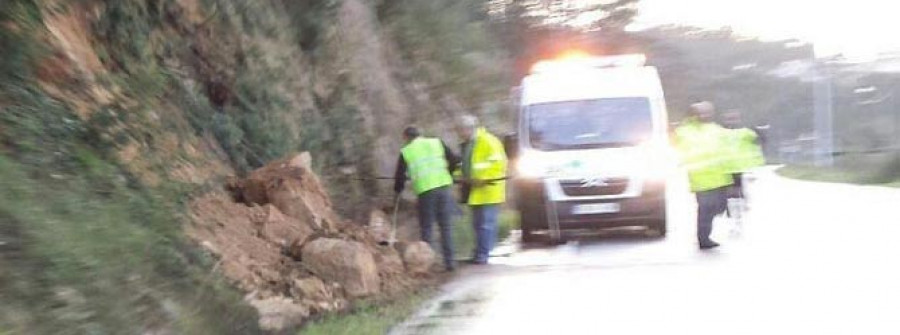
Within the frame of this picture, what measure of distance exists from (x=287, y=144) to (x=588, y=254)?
148 inches

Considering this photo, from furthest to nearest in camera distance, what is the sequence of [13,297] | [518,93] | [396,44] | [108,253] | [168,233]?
1. [396,44]
2. [518,93]
3. [168,233]
4. [108,253]
5. [13,297]

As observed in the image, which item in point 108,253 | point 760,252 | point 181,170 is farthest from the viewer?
point 760,252

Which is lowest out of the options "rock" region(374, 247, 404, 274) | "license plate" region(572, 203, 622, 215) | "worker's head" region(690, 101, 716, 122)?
"license plate" region(572, 203, 622, 215)

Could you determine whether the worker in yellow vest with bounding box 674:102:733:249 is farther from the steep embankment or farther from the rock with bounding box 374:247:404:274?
the steep embankment

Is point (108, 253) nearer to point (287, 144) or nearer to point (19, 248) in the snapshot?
point (19, 248)

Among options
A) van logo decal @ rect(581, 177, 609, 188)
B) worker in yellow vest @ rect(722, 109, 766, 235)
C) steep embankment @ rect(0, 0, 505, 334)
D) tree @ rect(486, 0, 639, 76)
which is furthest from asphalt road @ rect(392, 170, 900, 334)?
tree @ rect(486, 0, 639, 76)

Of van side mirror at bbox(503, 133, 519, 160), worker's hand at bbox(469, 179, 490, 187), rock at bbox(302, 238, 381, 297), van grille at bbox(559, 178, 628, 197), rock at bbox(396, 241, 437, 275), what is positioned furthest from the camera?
van side mirror at bbox(503, 133, 519, 160)

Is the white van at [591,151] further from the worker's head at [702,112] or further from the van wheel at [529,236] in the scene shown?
the worker's head at [702,112]

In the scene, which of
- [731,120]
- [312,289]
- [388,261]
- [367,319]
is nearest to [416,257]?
[388,261]

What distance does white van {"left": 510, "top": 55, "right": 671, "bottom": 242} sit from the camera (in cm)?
1481

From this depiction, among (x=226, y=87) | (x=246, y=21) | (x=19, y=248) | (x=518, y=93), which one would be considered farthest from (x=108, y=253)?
(x=518, y=93)

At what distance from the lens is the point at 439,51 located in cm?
2094

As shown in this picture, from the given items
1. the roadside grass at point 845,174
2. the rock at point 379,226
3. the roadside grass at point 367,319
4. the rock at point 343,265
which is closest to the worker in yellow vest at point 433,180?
the rock at point 379,226

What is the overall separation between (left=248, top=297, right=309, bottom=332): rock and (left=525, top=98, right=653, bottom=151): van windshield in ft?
22.2
